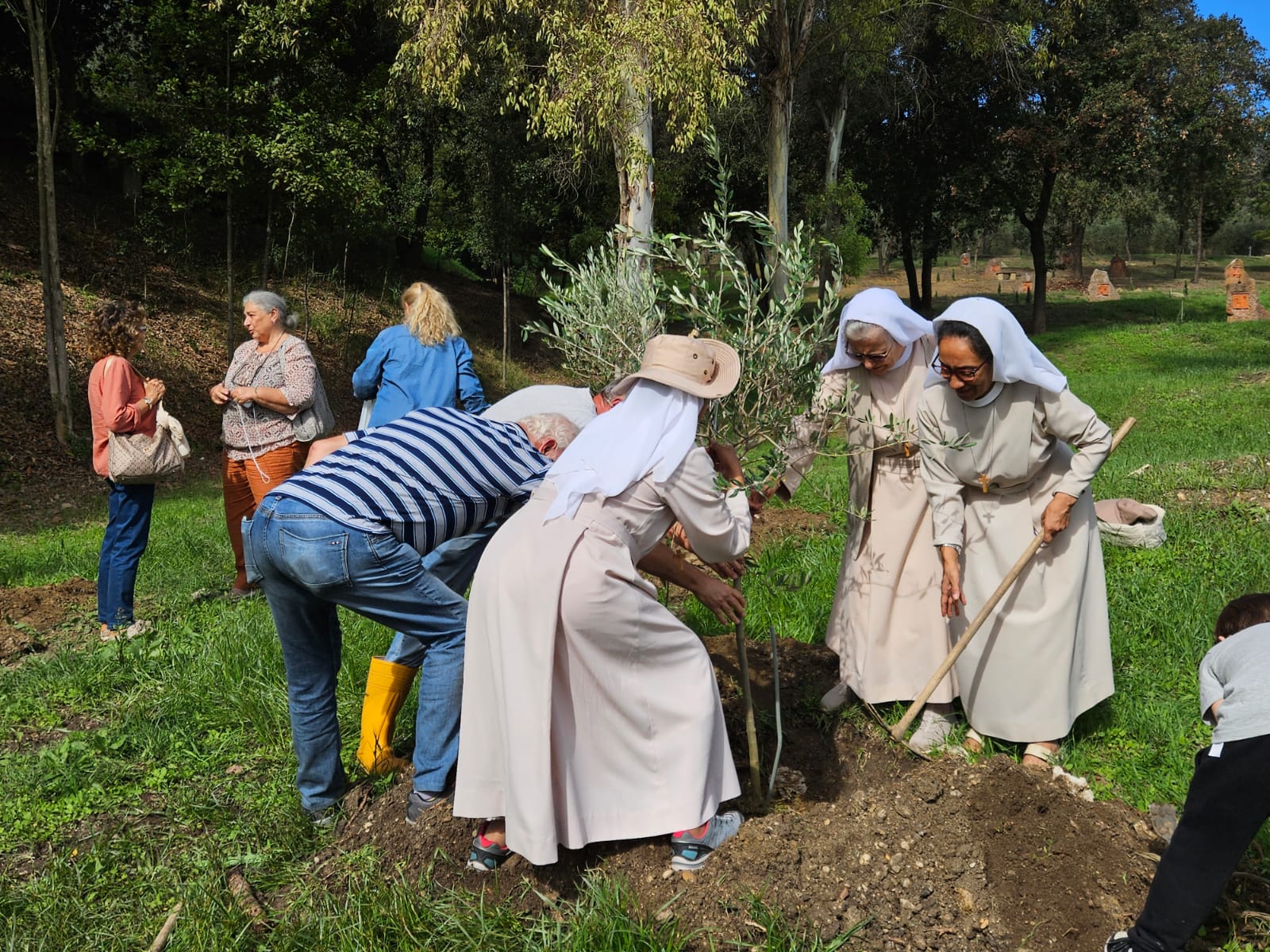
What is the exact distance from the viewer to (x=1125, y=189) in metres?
26.8

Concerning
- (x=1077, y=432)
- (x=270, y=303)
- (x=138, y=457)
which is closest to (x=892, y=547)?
(x=1077, y=432)

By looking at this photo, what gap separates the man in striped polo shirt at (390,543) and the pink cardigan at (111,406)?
2867 millimetres

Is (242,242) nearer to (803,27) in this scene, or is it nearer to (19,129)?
(19,129)

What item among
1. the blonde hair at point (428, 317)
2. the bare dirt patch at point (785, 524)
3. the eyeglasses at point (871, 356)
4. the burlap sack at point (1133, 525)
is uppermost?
the blonde hair at point (428, 317)

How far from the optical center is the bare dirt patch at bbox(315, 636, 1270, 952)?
2.99m

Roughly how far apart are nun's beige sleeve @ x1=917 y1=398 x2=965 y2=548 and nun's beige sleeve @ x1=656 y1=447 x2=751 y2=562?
46.6 inches

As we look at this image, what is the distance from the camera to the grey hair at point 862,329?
3.92 metres

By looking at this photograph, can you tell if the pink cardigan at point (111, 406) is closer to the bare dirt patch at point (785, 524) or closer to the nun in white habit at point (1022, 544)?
the bare dirt patch at point (785, 524)

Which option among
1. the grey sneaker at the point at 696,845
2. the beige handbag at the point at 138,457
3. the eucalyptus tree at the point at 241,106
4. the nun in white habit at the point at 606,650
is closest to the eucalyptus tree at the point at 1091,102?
the eucalyptus tree at the point at 241,106

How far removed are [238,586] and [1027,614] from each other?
Result: 5259mm

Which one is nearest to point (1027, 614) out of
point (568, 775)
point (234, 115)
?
point (568, 775)

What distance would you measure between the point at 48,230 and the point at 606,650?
11.2 meters

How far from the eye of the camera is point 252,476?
637 centimetres

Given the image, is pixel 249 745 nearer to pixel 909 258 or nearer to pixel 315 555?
pixel 315 555
